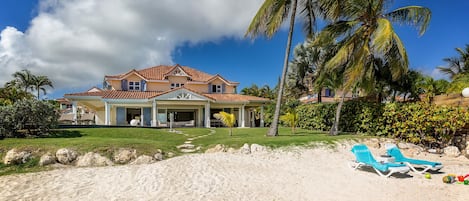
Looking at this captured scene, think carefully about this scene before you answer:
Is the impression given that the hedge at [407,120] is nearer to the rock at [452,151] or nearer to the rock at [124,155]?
the rock at [452,151]

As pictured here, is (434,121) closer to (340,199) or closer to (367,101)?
(367,101)

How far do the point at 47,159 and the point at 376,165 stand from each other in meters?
11.4

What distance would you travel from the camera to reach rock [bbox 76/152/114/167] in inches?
368

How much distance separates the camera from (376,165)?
27.8 ft

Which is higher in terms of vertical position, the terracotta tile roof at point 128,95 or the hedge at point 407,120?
the terracotta tile roof at point 128,95

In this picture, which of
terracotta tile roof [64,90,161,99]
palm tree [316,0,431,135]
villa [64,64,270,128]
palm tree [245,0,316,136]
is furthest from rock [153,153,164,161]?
terracotta tile roof [64,90,161,99]

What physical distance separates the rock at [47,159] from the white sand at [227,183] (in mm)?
1029

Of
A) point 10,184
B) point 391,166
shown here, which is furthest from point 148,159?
point 391,166

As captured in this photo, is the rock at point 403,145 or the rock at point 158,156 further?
the rock at point 403,145

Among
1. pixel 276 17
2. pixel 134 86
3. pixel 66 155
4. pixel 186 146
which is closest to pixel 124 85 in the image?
pixel 134 86

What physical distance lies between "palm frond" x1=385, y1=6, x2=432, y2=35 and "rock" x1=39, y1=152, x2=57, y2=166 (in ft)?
56.1

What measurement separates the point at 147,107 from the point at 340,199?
78.2 ft

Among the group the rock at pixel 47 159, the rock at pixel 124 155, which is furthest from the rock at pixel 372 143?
the rock at pixel 47 159

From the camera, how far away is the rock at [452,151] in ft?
38.4
